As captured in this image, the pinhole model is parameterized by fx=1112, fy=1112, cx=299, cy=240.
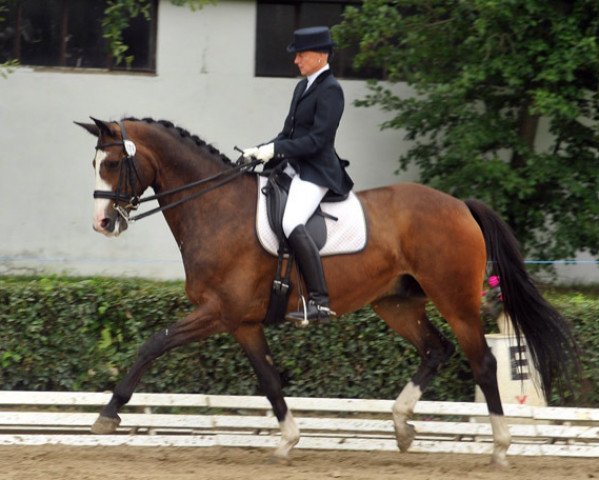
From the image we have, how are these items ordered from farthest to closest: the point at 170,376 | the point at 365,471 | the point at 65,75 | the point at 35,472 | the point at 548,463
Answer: the point at 65,75
the point at 170,376
the point at 548,463
the point at 365,471
the point at 35,472

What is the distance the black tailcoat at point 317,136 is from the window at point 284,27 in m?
5.75

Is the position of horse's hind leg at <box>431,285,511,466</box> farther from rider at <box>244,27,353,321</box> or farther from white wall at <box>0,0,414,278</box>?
white wall at <box>0,0,414,278</box>

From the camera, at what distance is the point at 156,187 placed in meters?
7.21

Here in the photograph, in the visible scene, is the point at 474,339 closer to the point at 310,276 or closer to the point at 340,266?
the point at 340,266

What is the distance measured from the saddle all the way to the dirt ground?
3.20ft

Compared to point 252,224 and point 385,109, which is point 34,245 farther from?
point 252,224

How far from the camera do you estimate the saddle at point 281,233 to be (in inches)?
277

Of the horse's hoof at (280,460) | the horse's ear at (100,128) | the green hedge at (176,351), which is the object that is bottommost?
the horse's hoof at (280,460)

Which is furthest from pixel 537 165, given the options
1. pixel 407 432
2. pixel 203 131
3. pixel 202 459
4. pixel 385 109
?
pixel 202 459

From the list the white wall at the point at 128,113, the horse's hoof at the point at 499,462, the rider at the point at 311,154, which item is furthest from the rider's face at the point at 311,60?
the white wall at the point at 128,113

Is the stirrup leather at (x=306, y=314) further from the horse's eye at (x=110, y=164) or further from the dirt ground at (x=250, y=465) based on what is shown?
the horse's eye at (x=110, y=164)

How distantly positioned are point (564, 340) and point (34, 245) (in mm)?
7210

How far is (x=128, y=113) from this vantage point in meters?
12.7

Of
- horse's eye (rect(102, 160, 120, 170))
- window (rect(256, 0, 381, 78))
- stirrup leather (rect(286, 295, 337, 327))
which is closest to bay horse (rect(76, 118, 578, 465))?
horse's eye (rect(102, 160, 120, 170))
